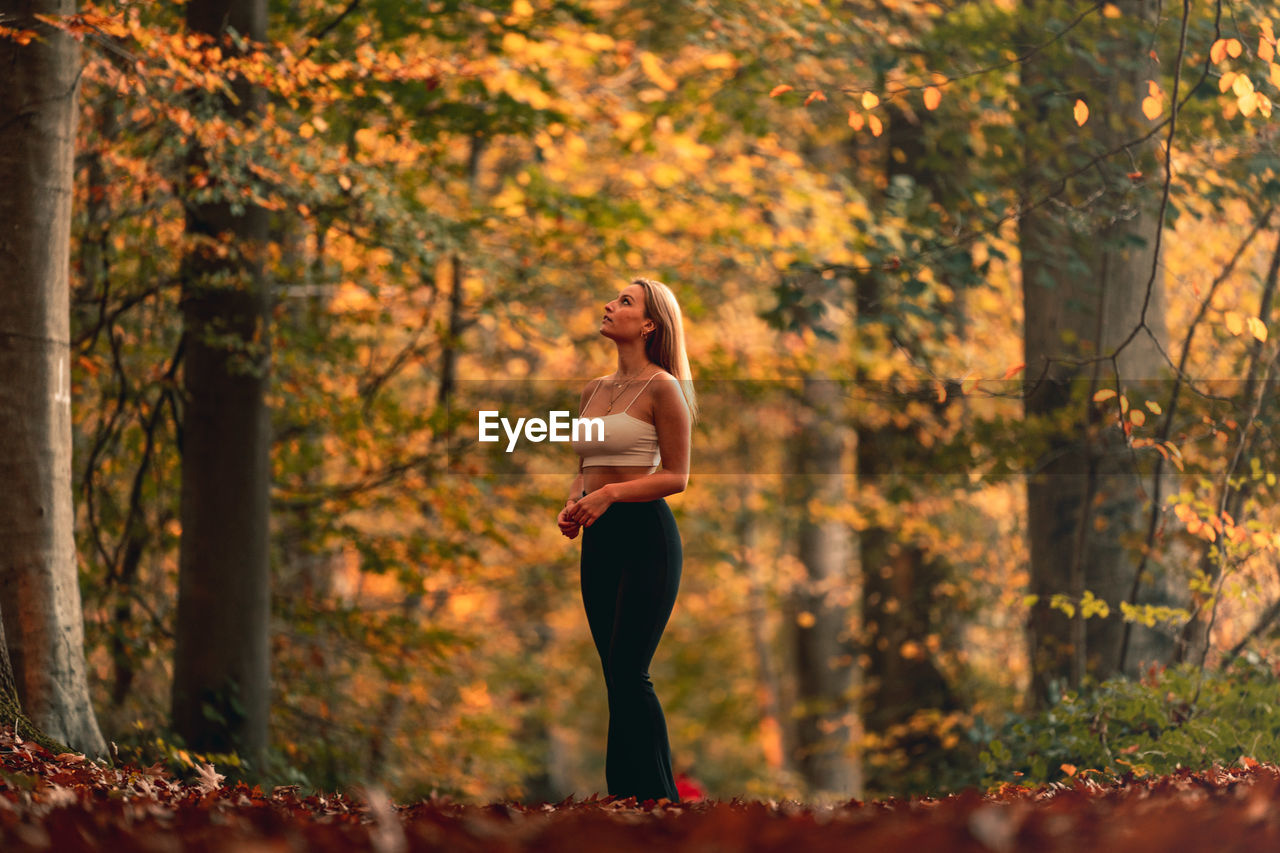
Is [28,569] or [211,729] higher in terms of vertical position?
[28,569]

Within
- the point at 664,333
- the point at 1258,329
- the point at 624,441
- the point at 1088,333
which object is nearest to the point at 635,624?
the point at 624,441

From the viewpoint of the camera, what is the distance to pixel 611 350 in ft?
37.1

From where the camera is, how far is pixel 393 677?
8.21 metres

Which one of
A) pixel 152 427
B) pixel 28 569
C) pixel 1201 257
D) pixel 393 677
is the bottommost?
pixel 393 677

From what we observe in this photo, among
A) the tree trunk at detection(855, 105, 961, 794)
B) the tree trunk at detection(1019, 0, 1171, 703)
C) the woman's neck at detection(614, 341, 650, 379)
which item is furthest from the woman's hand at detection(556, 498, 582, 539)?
the tree trunk at detection(855, 105, 961, 794)

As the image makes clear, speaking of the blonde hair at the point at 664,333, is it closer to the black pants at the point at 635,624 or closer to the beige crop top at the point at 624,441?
the beige crop top at the point at 624,441

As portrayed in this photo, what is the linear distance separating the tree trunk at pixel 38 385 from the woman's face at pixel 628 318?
2.50 m

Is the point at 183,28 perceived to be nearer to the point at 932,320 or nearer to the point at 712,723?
the point at 932,320

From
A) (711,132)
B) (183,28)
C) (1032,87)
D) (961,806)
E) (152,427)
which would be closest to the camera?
(961,806)

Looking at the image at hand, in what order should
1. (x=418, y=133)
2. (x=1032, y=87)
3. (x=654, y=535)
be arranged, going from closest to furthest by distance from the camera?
(x=654, y=535)
(x=1032, y=87)
(x=418, y=133)

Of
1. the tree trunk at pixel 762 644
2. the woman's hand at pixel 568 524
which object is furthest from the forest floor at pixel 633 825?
the tree trunk at pixel 762 644

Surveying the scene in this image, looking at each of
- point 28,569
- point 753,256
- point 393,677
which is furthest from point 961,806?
point 753,256

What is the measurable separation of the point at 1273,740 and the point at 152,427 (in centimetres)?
653

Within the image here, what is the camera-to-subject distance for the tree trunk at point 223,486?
20.6ft
